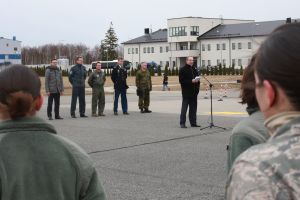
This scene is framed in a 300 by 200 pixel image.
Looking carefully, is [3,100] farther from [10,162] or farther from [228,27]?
[228,27]

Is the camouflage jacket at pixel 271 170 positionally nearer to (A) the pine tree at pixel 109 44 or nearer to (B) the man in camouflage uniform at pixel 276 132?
(B) the man in camouflage uniform at pixel 276 132

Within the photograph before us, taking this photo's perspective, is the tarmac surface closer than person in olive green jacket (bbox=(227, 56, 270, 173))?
No

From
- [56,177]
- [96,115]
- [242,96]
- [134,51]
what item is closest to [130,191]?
[242,96]

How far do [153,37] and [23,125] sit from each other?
123 meters

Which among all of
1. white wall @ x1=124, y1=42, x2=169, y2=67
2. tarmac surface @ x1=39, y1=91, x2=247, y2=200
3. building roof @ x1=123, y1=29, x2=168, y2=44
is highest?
building roof @ x1=123, y1=29, x2=168, y2=44

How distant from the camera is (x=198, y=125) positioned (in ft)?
50.8

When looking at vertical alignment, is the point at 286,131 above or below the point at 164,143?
above

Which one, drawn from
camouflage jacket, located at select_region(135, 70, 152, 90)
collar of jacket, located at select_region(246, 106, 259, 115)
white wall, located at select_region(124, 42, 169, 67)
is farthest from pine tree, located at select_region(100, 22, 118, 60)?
collar of jacket, located at select_region(246, 106, 259, 115)

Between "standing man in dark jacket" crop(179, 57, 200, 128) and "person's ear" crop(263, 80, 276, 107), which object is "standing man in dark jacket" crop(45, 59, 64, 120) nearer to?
"standing man in dark jacket" crop(179, 57, 200, 128)

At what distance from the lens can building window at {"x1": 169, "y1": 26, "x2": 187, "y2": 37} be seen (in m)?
113

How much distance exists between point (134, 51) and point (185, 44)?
1484 centimetres

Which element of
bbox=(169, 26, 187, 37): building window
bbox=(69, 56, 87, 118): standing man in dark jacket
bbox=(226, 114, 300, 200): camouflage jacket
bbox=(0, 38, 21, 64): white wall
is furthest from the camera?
Result: bbox=(169, 26, 187, 37): building window

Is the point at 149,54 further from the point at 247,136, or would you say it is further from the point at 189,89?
the point at 247,136

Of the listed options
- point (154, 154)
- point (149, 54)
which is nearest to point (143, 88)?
point (154, 154)
